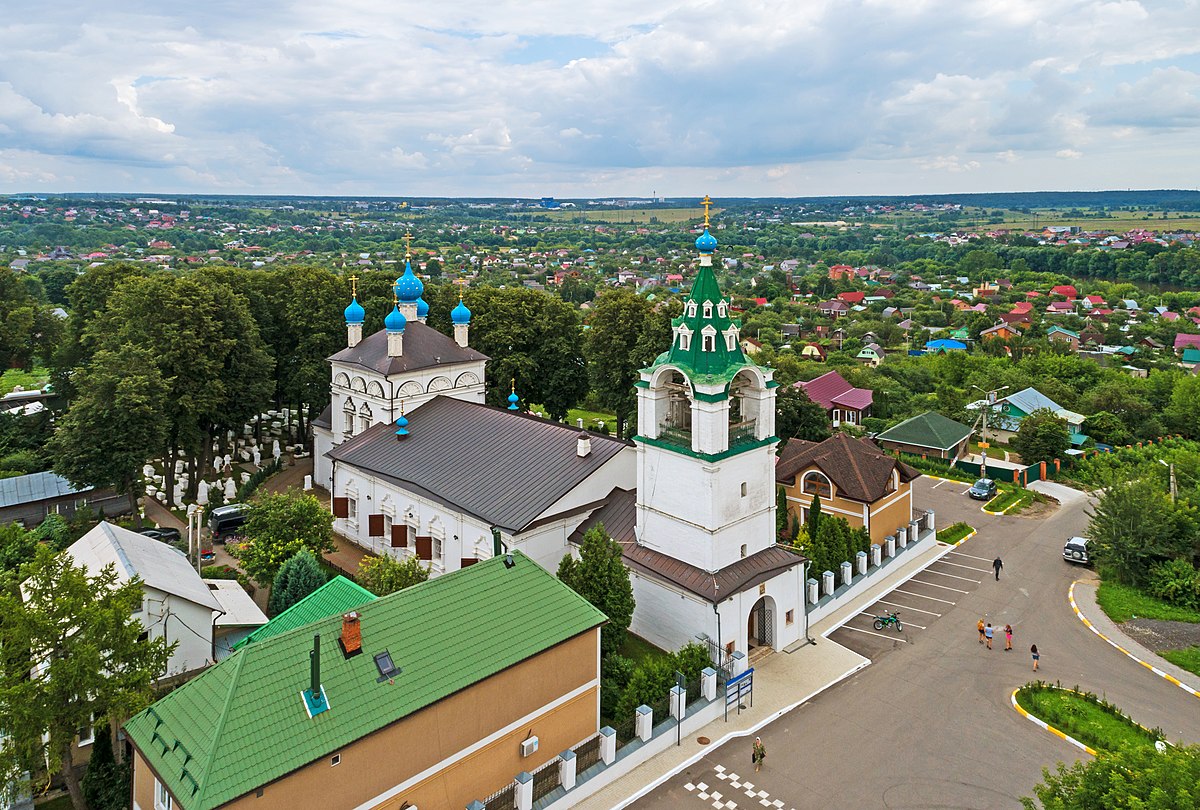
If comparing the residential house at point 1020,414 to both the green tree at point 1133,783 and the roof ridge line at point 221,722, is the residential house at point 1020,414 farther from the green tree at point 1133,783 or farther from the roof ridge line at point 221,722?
the roof ridge line at point 221,722

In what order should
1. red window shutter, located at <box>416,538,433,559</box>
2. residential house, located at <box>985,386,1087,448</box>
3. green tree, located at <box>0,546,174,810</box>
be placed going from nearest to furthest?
green tree, located at <box>0,546,174,810</box>
red window shutter, located at <box>416,538,433,559</box>
residential house, located at <box>985,386,1087,448</box>

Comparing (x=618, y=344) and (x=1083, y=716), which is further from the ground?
(x=618, y=344)

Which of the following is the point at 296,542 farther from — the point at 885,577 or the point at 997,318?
the point at 997,318

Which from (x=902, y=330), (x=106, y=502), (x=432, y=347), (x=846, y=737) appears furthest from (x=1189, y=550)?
(x=902, y=330)

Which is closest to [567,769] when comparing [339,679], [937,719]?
[339,679]

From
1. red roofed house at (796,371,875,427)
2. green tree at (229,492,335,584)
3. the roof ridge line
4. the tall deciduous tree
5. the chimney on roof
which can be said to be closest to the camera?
the roof ridge line

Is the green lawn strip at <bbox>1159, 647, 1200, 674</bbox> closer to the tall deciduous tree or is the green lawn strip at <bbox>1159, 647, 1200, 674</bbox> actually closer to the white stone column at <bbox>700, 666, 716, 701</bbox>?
the white stone column at <bbox>700, 666, 716, 701</bbox>

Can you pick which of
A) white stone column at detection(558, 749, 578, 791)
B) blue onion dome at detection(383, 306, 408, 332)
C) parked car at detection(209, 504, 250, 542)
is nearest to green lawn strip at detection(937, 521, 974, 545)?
white stone column at detection(558, 749, 578, 791)

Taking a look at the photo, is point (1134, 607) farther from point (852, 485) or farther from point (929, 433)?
point (929, 433)
